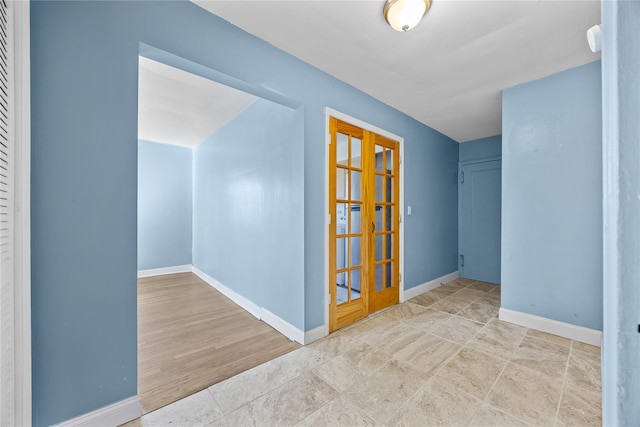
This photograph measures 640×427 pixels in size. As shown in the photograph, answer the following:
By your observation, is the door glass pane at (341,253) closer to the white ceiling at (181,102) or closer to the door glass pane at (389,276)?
the door glass pane at (389,276)

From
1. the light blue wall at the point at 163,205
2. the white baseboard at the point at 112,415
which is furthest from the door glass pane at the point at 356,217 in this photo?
the light blue wall at the point at 163,205

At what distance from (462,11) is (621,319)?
6.49 feet

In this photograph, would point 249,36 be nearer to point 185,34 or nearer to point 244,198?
point 185,34

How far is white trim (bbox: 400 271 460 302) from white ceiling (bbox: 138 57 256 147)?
126 inches

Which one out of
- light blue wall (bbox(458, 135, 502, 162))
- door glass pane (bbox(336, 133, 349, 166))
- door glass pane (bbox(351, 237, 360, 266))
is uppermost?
light blue wall (bbox(458, 135, 502, 162))

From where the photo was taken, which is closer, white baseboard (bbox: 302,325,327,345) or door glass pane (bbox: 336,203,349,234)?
white baseboard (bbox: 302,325,327,345)

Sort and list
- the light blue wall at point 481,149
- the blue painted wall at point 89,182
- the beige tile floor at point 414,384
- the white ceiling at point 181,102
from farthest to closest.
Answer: the light blue wall at point 481,149 < the white ceiling at point 181,102 < the beige tile floor at point 414,384 < the blue painted wall at point 89,182

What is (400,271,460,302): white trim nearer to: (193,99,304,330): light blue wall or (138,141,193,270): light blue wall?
(193,99,304,330): light blue wall

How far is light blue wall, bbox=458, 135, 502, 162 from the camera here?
4051 mm

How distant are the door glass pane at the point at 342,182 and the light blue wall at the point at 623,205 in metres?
2.21

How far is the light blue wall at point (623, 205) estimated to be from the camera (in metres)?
0.38

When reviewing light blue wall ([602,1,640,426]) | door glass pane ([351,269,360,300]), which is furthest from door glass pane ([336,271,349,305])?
light blue wall ([602,1,640,426])

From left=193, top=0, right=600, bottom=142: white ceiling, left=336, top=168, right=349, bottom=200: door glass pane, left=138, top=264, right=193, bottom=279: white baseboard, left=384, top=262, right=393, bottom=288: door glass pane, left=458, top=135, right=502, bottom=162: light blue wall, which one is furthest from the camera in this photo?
left=138, top=264, right=193, bottom=279: white baseboard

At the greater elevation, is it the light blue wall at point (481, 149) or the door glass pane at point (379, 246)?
the light blue wall at point (481, 149)
